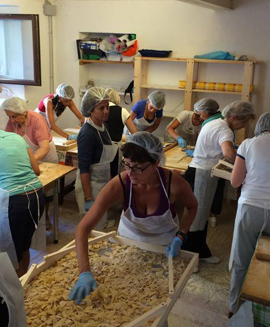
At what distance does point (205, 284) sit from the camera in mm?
3078

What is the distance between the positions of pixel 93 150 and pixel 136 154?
1.12 meters

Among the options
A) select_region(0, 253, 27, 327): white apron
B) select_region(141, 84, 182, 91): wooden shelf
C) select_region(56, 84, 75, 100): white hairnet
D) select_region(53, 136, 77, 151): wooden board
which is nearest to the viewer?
select_region(0, 253, 27, 327): white apron

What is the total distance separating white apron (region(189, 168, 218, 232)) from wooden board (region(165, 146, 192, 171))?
16.3 inches

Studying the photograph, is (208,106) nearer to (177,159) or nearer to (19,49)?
(177,159)

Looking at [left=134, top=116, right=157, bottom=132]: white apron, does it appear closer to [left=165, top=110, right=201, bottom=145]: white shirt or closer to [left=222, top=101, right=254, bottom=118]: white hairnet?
[left=165, top=110, right=201, bottom=145]: white shirt

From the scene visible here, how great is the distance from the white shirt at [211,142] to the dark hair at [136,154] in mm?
1224

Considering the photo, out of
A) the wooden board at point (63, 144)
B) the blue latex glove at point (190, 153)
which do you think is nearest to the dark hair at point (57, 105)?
the wooden board at point (63, 144)

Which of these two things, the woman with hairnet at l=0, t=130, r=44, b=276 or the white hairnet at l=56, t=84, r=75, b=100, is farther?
the white hairnet at l=56, t=84, r=75, b=100

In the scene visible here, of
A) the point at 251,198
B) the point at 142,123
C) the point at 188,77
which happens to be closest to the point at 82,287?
the point at 251,198

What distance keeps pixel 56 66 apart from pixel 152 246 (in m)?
5.08

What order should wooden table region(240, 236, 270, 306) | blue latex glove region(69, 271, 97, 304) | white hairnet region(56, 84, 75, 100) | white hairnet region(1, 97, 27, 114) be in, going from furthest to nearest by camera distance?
white hairnet region(56, 84, 75, 100) < white hairnet region(1, 97, 27, 114) < wooden table region(240, 236, 270, 306) < blue latex glove region(69, 271, 97, 304)

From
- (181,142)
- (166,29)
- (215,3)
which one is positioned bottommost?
(181,142)

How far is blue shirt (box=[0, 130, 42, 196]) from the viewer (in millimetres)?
2555

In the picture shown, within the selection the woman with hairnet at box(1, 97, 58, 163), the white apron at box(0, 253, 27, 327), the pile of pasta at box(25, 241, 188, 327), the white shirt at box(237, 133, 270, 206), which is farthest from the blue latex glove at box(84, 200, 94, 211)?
the white apron at box(0, 253, 27, 327)
